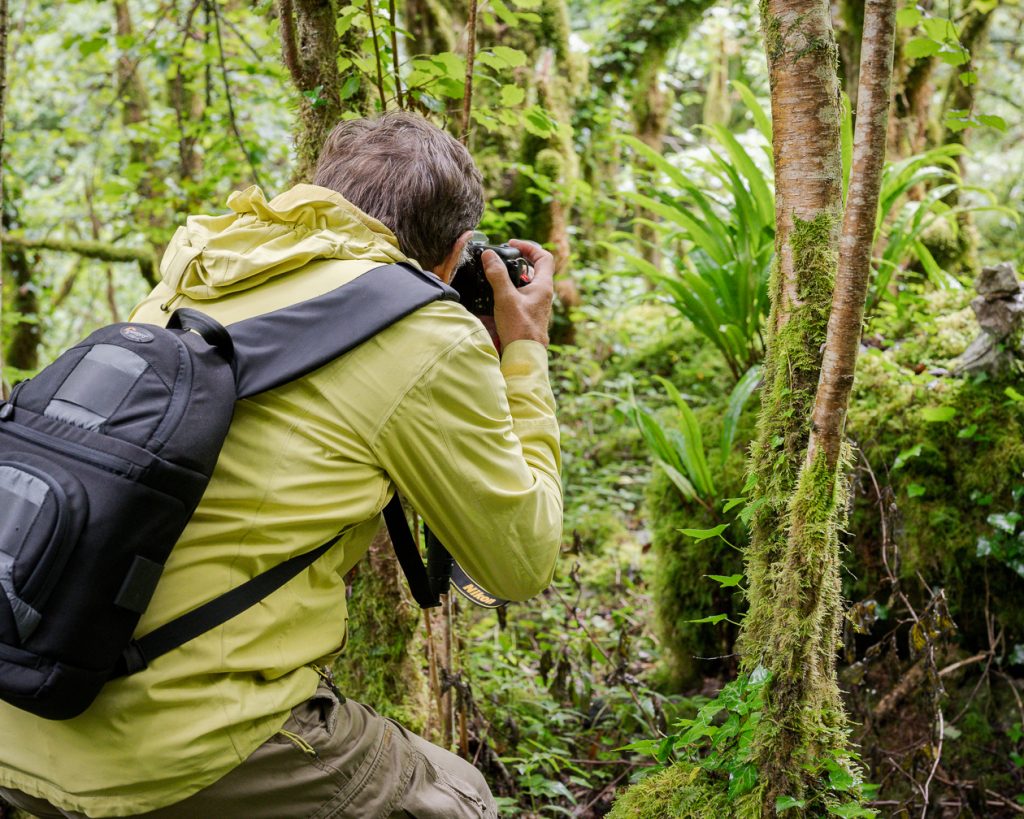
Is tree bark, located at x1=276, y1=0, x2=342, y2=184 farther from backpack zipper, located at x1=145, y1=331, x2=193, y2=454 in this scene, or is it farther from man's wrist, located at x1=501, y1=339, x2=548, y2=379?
backpack zipper, located at x1=145, y1=331, x2=193, y2=454

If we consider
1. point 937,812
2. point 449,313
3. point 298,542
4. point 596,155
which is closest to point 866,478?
point 937,812

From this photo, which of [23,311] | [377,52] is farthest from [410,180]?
[23,311]

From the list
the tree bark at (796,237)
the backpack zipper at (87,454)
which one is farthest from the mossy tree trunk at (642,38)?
the backpack zipper at (87,454)

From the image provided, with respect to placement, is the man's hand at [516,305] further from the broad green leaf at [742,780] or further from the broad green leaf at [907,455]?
the broad green leaf at [907,455]

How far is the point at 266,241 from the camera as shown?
1.52m

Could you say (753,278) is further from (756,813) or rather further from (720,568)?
(756,813)

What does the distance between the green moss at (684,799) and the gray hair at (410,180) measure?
1.34 m

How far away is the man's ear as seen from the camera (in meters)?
1.76

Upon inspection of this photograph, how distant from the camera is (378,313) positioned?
140 cm

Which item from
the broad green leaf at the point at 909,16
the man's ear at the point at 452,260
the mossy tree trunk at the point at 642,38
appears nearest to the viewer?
the man's ear at the point at 452,260

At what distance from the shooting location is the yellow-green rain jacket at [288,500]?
1.29m

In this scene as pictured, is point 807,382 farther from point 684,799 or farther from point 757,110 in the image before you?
point 757,110

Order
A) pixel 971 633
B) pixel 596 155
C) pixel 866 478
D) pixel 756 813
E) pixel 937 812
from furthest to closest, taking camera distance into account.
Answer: pixel 596 155, pixel 866 478, pixel 971 633, pixel 937 812, pixel 756 813

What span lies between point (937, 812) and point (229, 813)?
230 centimetres
